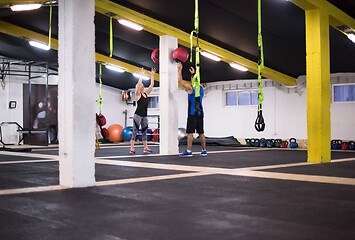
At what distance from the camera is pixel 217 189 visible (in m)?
3.77

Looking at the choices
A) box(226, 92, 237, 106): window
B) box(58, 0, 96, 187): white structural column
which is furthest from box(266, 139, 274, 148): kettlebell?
box(58, 0, 96, 187): white structural column

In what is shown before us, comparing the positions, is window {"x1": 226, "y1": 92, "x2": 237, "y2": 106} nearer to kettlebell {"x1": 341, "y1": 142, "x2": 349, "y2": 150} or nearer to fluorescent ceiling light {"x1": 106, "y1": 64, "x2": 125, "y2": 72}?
fluorescent ceiling light {"x1": 106, "y1": 64, "x2": 125, "y2": 72}

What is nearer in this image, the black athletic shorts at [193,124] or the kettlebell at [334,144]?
the black athletic shorts at [193,124]

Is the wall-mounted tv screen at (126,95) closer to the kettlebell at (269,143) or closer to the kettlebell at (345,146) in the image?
the kettlebell at (269,143)

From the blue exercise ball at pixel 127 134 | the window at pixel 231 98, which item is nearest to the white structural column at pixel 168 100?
the window at pixel 231 98

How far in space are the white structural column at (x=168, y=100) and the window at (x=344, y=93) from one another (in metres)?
6.51

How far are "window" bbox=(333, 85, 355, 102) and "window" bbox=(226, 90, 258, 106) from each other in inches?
117

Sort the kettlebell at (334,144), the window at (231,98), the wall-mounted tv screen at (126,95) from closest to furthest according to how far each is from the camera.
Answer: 1. the kettlebell at (334,144)
2. the window at (231,98)
3. the wall-mounted tv screen at (126,95)

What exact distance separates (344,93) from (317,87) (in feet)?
20.2

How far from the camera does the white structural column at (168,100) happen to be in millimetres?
9141

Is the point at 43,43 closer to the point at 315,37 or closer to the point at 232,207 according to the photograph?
the point at 315,37

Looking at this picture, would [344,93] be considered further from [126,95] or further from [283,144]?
[126,95]

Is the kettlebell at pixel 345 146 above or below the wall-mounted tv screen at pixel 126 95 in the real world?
below

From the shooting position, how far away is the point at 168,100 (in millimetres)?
9148
